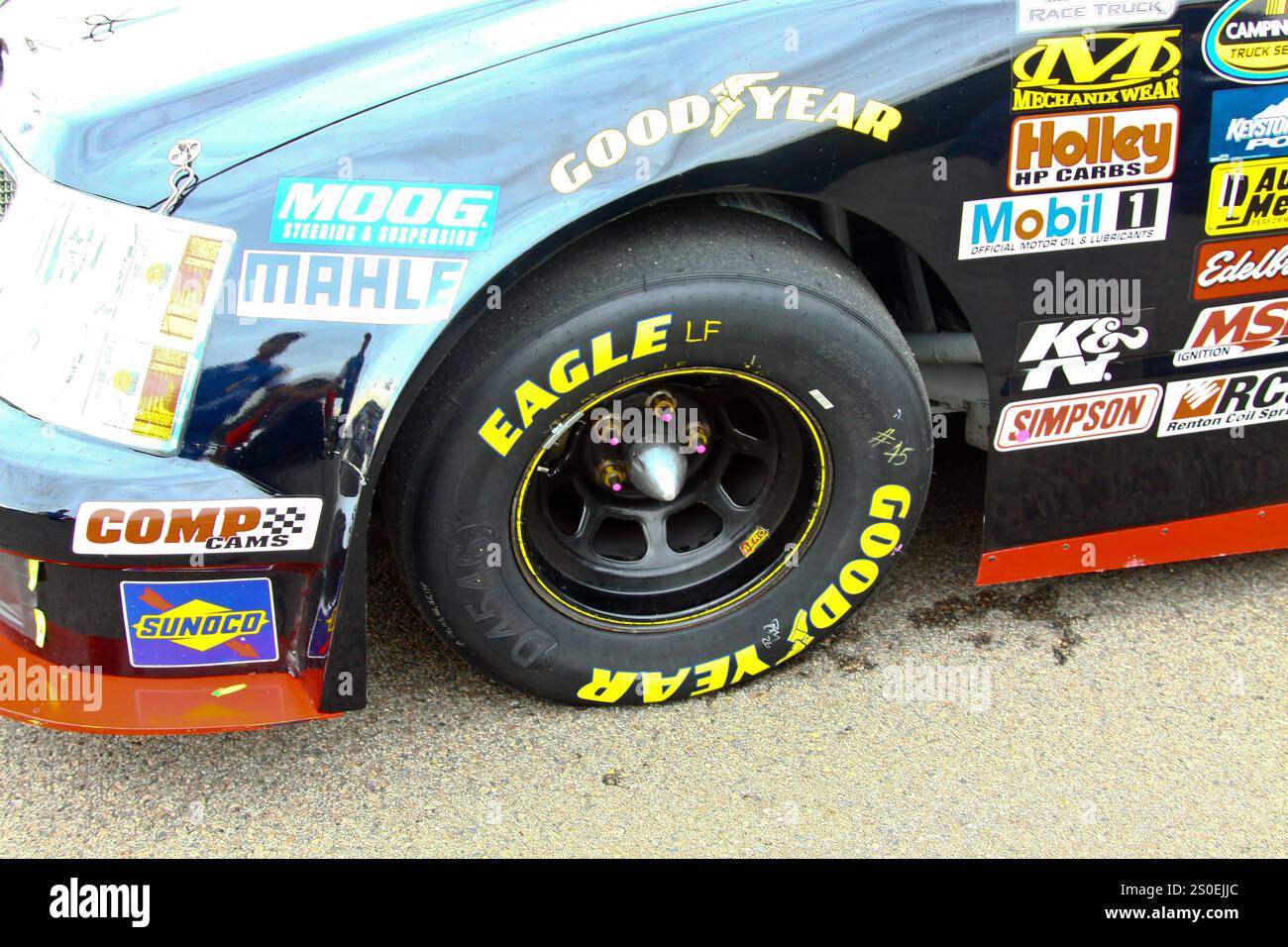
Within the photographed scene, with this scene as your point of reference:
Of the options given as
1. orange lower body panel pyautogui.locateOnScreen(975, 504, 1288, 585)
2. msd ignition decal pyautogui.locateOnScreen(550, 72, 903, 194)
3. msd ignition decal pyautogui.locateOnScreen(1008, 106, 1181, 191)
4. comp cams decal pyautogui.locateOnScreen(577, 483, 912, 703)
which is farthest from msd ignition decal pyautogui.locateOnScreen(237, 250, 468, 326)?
orange lower body panel pyautogui.locateOnScreen(975, 504, 1288, 585)

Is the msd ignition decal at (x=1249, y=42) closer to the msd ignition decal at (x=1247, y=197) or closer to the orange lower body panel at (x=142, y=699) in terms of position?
the msd ignition decal at (x=1247, y=197)

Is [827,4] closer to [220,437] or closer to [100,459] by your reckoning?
[220,437]

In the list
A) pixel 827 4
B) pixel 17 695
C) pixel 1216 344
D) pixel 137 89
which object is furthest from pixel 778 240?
pixel 17 695

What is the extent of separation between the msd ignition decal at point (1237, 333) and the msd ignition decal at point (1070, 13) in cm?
63

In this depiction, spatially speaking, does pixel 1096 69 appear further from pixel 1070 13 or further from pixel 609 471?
pixel 609 471

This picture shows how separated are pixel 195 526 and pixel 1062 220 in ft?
5.43

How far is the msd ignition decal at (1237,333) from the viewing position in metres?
2.46

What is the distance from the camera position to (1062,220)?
90.3 inches

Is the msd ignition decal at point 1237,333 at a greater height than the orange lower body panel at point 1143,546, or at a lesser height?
greater

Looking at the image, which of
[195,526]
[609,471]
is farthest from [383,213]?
[609,471]

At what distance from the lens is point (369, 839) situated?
2281mm

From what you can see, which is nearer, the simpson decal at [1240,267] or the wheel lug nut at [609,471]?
the simpson decal at [1240,267]

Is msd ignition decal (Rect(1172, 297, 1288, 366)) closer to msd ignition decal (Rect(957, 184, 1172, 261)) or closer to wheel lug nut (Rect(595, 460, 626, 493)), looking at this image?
msd ignition decal (Rect(957, 184, 1172, 261))

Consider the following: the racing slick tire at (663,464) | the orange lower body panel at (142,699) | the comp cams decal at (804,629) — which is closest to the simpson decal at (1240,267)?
the racing slick tire at (663,464)
